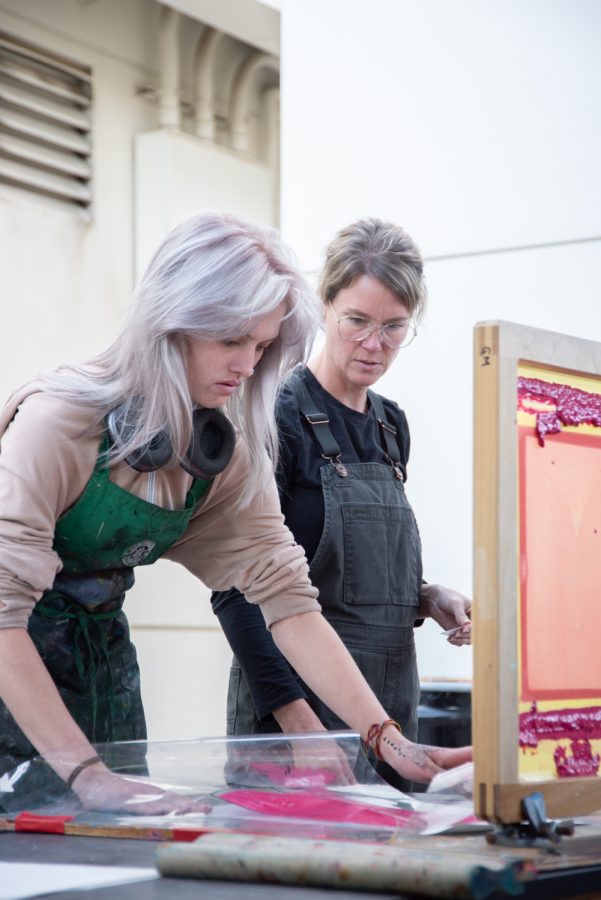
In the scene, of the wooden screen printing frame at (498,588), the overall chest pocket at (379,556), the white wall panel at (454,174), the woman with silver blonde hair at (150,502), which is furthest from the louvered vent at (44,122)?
the wooden screen printing frame at (498,588)

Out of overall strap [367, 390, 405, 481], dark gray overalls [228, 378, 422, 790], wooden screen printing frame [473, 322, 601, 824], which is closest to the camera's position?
wooden screen printing frame [473, 322, 601, 824]

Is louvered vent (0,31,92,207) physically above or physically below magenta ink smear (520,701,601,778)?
above

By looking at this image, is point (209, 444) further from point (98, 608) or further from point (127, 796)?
point (127, 796)

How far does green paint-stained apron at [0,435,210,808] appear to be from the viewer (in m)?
1.50

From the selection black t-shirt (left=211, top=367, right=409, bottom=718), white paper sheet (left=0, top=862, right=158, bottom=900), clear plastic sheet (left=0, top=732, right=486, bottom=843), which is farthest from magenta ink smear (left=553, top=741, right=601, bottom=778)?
black t-shirt (left=211, top=367, right=409, bottom=718)

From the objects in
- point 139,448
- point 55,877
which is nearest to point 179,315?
point 139,448

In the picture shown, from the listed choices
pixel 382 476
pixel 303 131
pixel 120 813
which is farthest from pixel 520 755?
pixel 303 131

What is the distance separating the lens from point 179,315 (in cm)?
142

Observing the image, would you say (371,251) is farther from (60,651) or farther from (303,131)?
(303,131)

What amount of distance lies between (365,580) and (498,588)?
863 millimetres

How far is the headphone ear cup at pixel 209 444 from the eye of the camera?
4.96ft

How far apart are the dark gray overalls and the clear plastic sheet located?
454 millimetres

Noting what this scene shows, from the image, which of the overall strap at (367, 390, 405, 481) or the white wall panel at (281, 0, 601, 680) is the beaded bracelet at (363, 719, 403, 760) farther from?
the white wall panel at (281, 0, 601, 680)

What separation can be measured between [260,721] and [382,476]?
46 centimetres
